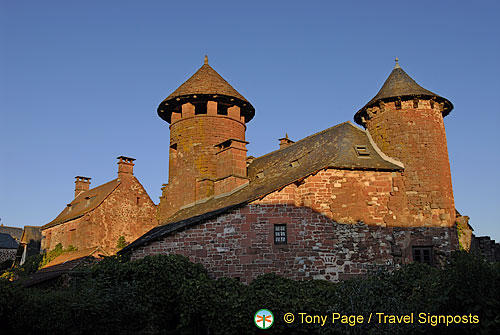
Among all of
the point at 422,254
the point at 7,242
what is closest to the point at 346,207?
the point at 422,254

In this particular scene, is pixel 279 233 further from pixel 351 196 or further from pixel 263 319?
pixel 263 319

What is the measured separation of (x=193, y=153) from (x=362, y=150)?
9.39m

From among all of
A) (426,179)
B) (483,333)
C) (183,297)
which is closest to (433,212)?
(426,179)

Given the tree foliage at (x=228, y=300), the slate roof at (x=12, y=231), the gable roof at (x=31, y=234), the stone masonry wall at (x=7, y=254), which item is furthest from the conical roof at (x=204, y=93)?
the slate roof at (x=12, y=231)

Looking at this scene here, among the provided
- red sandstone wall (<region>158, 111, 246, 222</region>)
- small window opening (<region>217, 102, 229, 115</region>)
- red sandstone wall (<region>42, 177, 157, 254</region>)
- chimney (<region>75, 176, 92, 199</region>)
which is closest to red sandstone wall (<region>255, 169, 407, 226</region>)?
red sandstone wall (<region>158, 111, 246, 222</region>)

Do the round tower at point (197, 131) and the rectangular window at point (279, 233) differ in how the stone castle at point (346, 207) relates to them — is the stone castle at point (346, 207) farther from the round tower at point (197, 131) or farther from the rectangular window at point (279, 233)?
the round tower at point (197, 131)

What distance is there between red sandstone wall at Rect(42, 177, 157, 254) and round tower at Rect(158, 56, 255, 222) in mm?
4476

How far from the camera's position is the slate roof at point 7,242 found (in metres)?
42.1

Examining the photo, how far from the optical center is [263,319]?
11.5 m

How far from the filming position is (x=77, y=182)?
34.9 m

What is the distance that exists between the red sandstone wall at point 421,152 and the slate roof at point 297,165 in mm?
571

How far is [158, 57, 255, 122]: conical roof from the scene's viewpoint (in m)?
22.7

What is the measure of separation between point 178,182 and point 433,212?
12.8 meters

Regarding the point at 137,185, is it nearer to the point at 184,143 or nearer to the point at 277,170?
the point at 184,143
